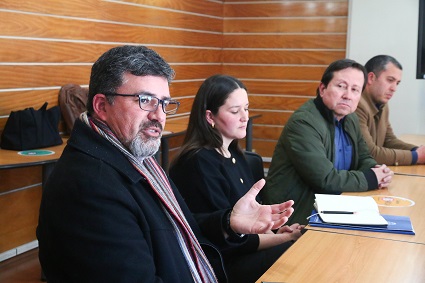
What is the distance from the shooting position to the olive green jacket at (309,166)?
2.88 m

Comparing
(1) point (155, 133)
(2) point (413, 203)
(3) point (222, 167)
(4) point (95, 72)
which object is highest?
(4) point (95, 72)

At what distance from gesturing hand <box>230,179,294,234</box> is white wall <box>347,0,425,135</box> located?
4386 millimetres

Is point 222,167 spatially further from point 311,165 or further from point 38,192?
point 38,192

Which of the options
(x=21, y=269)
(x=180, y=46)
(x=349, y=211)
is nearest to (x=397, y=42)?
(x=180, y=46)

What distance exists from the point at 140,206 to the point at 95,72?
0.41 m

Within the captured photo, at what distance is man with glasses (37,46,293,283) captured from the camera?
1.42 m

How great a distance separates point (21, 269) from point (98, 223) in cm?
250

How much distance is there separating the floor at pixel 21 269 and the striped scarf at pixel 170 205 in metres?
1.99

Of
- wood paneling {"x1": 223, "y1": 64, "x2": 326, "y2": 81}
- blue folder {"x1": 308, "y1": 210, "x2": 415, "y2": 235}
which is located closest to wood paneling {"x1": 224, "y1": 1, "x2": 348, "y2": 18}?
wood paneling {"x1": 223, "y1": 64, "x2": 326, "y2": 81}

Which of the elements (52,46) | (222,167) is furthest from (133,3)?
(222,167)

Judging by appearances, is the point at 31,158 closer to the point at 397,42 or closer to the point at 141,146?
the point at 141,146

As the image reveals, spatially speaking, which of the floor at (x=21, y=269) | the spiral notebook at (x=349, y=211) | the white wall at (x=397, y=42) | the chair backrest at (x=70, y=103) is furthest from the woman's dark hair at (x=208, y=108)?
the white wall at (x=397, y=42)

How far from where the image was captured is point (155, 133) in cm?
165

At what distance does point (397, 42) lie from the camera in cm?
588
